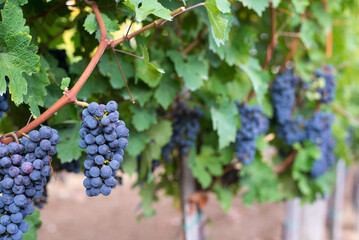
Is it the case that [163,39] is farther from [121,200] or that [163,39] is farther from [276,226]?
[121,200]

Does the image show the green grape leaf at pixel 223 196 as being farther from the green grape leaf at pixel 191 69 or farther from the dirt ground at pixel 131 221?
the dirt ground at pixel 131 221

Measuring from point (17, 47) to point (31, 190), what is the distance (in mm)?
366

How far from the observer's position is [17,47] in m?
0.91

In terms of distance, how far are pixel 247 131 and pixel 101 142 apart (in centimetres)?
139

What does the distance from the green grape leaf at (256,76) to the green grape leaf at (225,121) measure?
0.54ft

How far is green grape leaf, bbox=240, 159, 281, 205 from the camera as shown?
2449 mm

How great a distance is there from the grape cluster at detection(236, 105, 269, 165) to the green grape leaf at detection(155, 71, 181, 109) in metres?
0.60

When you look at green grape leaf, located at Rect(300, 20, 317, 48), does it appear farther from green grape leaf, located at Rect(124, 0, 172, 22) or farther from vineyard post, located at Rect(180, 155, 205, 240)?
green grape leaf, located at Rect(124, 0, 172, 22)

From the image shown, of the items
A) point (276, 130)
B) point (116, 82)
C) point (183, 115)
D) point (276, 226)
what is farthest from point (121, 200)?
point (116, 82)

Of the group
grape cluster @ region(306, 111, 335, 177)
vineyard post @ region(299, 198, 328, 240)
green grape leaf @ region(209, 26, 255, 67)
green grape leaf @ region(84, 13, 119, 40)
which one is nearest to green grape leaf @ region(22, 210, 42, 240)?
green grape leaf @ region(84, 13, 119, 40)

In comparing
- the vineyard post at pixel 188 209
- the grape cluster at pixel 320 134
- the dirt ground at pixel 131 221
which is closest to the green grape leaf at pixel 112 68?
the vineyard post at pixel 188 209

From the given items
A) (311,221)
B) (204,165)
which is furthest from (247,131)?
(311,221)

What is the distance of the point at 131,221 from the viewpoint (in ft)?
22.9

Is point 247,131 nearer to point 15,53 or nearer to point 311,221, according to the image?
point 15,53
